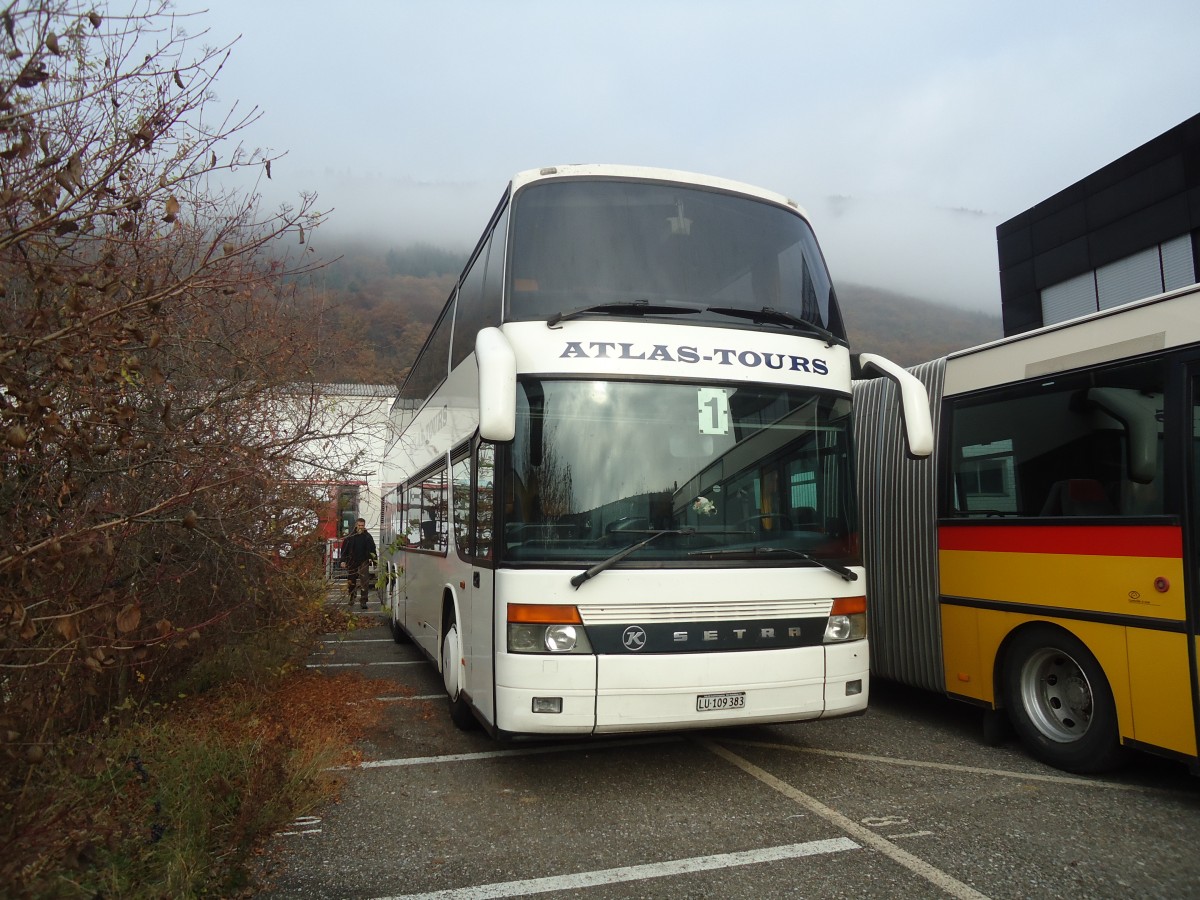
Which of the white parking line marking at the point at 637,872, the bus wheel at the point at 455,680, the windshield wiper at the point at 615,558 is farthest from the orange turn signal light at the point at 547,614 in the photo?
the bus wheel at the point at 455,680

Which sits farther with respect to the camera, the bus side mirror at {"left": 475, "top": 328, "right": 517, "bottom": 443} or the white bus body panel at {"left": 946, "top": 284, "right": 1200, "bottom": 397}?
the white bus body panel at {"left": 946, "top": 284, "right": 1200, "bottom": 397}

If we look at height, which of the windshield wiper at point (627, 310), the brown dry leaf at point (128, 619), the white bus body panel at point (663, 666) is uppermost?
the windshield wiper at point (627, 310)

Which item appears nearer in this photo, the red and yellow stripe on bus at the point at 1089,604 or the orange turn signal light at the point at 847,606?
the red and yellow stripe on bus at the point at 1089,604

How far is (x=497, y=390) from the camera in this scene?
16.2 feet

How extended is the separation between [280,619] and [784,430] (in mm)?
5077

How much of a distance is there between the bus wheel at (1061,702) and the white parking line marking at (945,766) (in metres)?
0.11

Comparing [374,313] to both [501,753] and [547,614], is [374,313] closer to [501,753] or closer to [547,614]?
[501,753]

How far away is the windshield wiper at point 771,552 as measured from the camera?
5.45 m

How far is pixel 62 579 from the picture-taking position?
4055mm

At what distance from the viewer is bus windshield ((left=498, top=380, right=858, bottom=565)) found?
5.30m

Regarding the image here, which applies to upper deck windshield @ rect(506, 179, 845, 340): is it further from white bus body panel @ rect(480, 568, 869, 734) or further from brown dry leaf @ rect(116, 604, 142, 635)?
brown dry leaf @ rect(116, 604, 142, 635)

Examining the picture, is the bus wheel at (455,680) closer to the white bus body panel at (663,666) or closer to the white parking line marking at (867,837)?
the white bus body panel at (663,666)

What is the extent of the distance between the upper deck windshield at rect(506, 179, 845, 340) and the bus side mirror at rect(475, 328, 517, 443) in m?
0.61

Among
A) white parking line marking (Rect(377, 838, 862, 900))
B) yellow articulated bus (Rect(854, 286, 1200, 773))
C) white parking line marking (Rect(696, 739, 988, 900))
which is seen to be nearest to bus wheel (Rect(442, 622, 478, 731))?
white parking line marking (Rect(696, 739, 988, 900))
